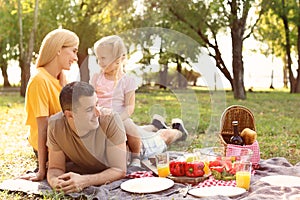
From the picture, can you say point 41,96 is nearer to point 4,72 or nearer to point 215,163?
point 215,163

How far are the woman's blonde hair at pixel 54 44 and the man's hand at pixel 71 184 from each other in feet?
3.72

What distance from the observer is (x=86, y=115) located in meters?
3.41

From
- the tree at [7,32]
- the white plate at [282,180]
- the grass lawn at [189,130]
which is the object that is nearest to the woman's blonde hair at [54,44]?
the grass lawn at [189,130]

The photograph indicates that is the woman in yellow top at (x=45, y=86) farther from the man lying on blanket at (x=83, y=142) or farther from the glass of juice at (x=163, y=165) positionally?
the glass of juice at (x=163, y=165)

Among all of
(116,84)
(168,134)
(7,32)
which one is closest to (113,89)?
(116,84)

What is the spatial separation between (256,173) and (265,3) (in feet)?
36.8

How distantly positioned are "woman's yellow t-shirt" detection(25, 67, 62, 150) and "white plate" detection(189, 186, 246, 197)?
143 centimetres

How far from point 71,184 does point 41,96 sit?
894 mm

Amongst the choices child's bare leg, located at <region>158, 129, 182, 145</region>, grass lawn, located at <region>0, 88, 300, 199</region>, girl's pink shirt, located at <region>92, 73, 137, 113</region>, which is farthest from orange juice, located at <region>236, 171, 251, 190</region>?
child's bare leg, located at <region>158, 129, 182, 145</region>

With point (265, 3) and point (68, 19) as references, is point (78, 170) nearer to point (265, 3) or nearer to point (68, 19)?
point (265, 3)

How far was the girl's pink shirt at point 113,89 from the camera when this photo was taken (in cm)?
430

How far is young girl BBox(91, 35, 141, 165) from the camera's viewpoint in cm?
416

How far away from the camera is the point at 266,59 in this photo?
31109mm

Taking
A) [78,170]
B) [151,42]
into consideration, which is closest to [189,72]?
[151,42]
